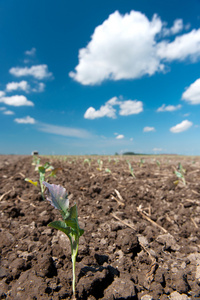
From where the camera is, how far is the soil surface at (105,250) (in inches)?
49.4

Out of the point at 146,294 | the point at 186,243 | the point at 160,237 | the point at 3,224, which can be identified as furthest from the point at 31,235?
the point at 186,243

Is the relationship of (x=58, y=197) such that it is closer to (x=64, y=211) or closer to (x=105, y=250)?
(x=64, y=211)

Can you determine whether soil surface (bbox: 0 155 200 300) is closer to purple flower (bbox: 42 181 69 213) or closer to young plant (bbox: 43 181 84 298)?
young plant (bbox: 43 181 84 298)

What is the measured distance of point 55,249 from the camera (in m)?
1.56

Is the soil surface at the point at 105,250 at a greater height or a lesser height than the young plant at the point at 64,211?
lesser

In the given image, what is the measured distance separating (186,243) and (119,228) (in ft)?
2.28

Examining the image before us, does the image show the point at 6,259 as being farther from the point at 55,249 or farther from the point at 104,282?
the point at 104,282

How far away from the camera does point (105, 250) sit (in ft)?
5.41

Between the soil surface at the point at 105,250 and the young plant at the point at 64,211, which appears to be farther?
the soil surface at the point at 105,250

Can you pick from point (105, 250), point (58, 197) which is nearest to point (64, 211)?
point (58, 197)

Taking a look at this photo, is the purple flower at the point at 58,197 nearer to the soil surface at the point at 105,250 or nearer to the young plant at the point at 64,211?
the young plant at the point at 64,211

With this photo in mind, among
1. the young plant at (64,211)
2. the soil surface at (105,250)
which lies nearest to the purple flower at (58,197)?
the young plant at (64,211)

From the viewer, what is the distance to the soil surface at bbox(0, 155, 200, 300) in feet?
4.11

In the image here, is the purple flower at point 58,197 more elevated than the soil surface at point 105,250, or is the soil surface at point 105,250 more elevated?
the purple flower at point 58,197
